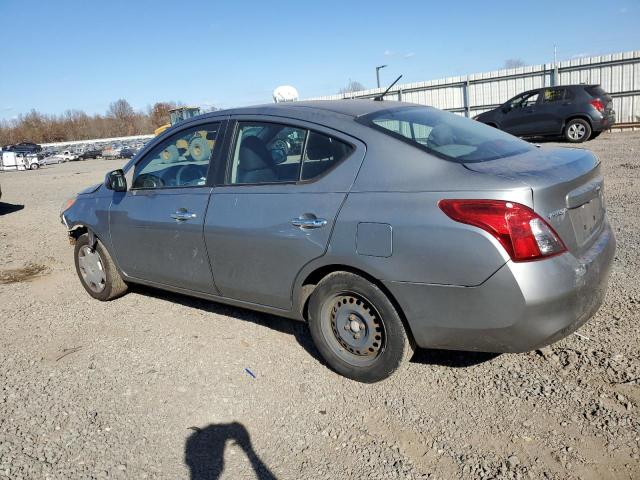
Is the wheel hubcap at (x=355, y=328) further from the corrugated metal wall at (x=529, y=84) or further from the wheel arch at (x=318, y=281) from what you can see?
the corrugated metal wall at (x=529, y=84)

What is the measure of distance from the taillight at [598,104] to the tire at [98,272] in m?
15.1

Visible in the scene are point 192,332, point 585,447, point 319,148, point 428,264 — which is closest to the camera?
point 585,447

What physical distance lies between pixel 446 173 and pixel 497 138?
3.25 feet

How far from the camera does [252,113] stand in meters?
3.64

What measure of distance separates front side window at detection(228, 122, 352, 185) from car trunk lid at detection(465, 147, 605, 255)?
35.1 inches

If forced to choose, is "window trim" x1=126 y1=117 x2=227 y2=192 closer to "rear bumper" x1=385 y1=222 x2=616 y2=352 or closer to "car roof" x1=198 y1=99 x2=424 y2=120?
"car roof" x1=198 y1=99 x2=424 y2=120

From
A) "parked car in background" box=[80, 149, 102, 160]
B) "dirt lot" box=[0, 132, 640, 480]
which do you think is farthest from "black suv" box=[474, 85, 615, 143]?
"parked car in background" box=[80, 149, 102, 160]

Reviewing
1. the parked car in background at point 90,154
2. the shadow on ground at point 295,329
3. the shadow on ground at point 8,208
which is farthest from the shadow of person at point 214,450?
the parked car in background at point 90,154

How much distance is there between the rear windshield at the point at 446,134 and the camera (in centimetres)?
297

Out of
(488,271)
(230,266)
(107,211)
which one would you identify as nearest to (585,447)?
(488,271)

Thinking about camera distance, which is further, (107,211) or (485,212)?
(107,211)

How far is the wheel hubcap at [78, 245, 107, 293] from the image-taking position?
4.80 metres

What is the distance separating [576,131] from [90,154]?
1832 inches

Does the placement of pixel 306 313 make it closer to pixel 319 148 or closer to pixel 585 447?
pixel 319 148
